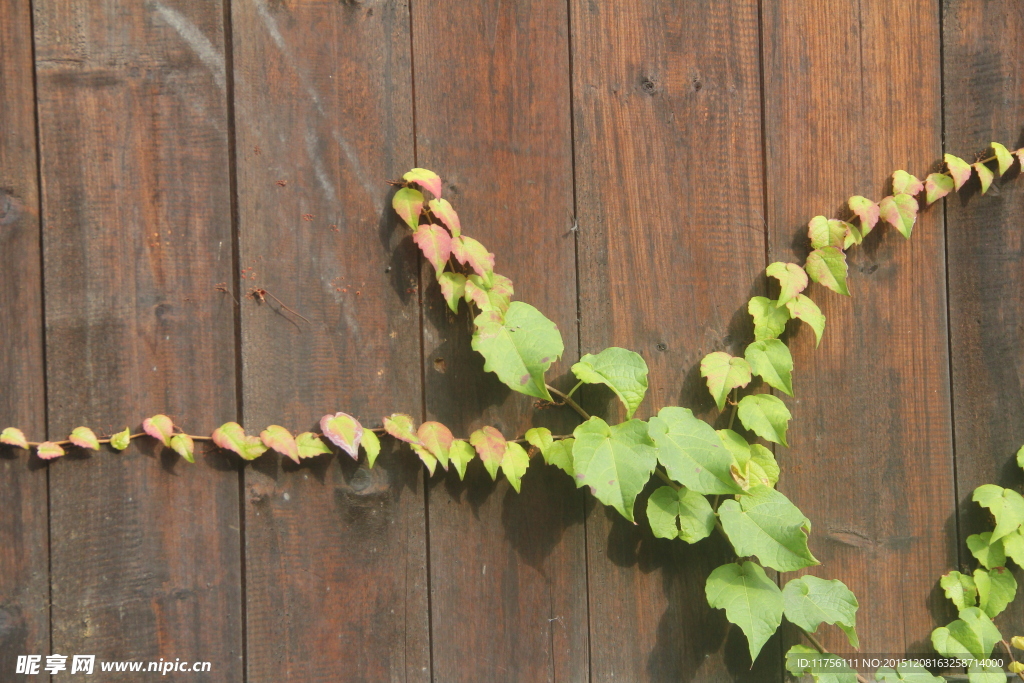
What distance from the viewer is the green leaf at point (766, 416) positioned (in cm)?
123

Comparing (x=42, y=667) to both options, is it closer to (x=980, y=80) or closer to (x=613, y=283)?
(x=613, y=283)

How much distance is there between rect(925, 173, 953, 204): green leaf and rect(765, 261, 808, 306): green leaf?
31 cm

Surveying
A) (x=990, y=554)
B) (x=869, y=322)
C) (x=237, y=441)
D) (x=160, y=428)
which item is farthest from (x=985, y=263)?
(x=160, y=428)

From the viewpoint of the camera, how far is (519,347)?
1127 mm

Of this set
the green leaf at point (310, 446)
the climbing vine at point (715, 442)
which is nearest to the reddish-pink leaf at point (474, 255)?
the climbing vine at point (715, 442)

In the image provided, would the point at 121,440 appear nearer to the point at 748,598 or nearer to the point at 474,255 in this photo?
the point at 474,255

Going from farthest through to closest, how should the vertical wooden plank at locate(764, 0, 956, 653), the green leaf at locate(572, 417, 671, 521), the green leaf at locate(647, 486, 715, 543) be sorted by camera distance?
the vertical wooden plank at locate(764, 0, 956, 653) < the green leaf at locate(647, 486, 715, 543) < the green leaf at locate(572, 417, 671, 521)

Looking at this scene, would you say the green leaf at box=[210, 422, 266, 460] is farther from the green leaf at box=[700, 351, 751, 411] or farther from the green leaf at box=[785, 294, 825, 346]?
the green leaf at box=[785, 294, 825, 346]

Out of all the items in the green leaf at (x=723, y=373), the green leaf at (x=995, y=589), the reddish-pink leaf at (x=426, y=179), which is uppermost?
the reddish-pink leaf at (x=426, y=179)

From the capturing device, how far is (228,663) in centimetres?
117

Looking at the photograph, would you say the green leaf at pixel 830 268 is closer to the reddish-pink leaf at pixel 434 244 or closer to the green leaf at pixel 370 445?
the reddish-pink leaf at pixel 434 244

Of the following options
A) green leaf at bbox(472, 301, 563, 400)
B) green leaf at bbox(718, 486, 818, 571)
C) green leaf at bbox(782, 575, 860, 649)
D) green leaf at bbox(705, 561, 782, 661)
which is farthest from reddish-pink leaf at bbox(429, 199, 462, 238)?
green leaf at bbox(782, 575, 860, 649)

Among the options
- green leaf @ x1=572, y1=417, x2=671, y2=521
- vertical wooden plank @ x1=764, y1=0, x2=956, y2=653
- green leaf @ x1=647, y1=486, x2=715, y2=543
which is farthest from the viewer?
vertical wooden plank @ x1=764, y1=0, x2=956, y2=653

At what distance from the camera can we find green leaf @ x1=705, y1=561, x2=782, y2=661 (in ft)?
3.86
